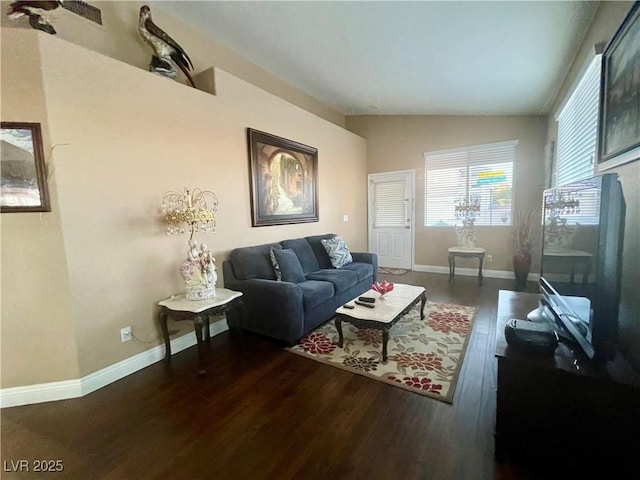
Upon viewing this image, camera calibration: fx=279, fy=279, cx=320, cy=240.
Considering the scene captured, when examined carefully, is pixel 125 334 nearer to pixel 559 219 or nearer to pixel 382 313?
pixel 382 313

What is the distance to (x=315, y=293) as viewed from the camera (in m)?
2.96

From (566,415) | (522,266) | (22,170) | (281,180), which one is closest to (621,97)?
(566,415)

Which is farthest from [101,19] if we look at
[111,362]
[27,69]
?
[111,362]

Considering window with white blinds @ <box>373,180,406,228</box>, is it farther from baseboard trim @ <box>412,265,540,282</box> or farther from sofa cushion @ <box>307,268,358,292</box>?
sofa cushion @ <box>307,268,358,292</box>

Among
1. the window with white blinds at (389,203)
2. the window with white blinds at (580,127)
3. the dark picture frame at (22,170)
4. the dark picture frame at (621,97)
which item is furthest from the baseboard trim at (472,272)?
the dark picture frame at (22,170)

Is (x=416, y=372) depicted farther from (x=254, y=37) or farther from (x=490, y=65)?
(x=254, y=37)

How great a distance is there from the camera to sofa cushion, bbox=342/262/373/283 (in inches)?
155

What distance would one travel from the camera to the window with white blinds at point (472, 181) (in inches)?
191

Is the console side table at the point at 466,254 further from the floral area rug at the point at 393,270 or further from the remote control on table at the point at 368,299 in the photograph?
the remote control on table at the point at 368,299

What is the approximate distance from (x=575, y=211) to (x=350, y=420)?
1.79 meters

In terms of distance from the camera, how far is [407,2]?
229 centimetres

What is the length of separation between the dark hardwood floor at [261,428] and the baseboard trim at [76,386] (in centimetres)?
6

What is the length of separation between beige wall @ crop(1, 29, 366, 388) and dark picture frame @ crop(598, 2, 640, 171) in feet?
10.5

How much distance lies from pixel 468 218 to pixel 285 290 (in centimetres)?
405
